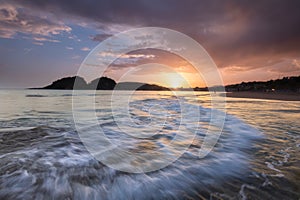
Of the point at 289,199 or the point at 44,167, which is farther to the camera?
the point at 44,167

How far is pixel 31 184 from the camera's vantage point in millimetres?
2570

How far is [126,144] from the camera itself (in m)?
4.86

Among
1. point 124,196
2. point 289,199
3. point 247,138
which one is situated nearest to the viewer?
Result: point 289,199

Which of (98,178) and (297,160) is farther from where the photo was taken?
(297,160)

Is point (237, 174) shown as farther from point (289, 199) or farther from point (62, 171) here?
point (62, 171)

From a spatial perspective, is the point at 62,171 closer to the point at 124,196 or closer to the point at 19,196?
the point at 19,196

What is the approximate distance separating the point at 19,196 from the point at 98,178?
103 centimetres

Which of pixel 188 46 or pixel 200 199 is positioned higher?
pixel 188 46

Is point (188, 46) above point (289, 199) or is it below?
above

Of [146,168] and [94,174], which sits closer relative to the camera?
[94,174]

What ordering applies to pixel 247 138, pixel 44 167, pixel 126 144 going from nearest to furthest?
pixel 44 167
pixel 126 144
pixel 247 138

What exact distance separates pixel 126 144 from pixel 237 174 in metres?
2.81

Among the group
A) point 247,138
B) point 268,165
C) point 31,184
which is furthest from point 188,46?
point 31,184

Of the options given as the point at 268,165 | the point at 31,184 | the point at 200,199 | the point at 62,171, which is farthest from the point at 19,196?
the point at 268,165
